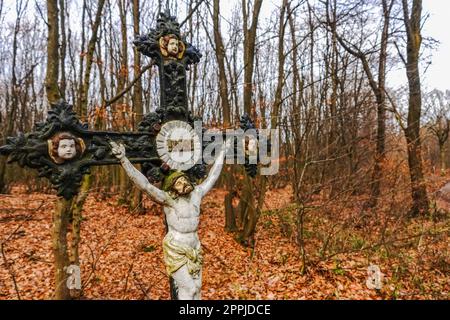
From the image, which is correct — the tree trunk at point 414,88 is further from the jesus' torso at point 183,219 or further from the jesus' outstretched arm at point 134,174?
the jesus' outstretched arm at point 134,174

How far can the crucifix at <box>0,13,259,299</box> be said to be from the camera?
232 centimetres

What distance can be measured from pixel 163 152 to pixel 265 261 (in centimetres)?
528

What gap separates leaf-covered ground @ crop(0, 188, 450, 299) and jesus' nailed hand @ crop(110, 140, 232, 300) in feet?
8.26

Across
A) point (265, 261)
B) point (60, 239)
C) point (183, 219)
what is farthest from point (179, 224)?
point (265, 261)

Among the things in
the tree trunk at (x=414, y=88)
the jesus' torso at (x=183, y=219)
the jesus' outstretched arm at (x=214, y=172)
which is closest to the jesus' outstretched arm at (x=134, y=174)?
the jesus' torso at (x=183, y=219)

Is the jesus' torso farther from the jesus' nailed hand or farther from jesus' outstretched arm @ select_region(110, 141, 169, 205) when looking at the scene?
jesus' outstretched arm @ select_region(110, 141, 169, 205)

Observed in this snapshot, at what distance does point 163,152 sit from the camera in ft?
9.00

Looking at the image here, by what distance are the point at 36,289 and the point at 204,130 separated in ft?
17.1

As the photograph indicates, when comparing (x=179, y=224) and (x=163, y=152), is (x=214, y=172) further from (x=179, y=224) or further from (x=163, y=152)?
(x=179, y=224)

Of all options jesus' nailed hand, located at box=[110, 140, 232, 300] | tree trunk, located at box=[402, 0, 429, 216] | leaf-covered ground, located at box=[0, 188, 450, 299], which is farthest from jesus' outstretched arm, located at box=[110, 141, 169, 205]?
tree trunk, located at box=[402, 0, 429, 216]

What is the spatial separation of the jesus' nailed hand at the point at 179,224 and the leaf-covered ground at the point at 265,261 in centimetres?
252

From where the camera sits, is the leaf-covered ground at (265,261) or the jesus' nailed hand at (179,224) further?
the leaf-covered ground at (265,261)

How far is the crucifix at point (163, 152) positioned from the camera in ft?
7.60
